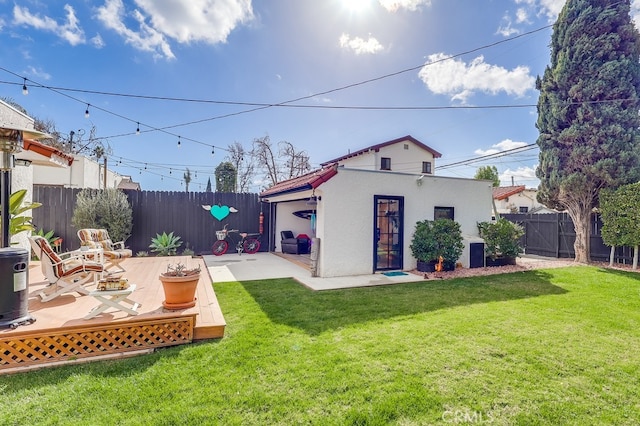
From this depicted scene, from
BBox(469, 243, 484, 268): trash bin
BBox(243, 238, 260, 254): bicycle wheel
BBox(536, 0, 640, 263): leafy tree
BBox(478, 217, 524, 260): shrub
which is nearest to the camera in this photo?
BBox(469, 243, 484, 268): trash bin

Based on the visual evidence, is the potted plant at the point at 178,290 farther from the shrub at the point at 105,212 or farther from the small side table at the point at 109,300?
the shrub at the point at 105,212

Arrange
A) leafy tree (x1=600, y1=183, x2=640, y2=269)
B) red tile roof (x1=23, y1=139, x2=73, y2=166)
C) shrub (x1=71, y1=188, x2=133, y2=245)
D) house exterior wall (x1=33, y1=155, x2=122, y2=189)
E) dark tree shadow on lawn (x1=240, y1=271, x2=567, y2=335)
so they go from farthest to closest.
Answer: house exterior wall (x1=33, y1=155, x2=122, y2=189) → shrub (x1=71, y1=188, x2=133, y2=245) → leafy tree (x1=600, y1=183, x2=640, y2=269) → dark tree shadow on lawn (x1=240, y1=271, x2=567, y2=335) → red tile roof (x1=23, y1=139, x2=73, y2=166)

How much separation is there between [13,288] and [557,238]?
15318mm

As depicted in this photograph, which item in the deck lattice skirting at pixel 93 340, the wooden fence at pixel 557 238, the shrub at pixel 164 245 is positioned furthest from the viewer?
the shrub at pixel 164 245

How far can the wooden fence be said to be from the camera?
10.3m

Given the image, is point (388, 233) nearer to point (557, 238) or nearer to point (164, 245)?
point (164, 245)

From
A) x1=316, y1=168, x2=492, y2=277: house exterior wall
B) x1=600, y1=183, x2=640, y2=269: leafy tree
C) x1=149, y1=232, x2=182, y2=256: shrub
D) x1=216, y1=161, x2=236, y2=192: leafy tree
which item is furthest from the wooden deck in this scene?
x1=216, y1=161, x2=236, y2=192: leafy tree

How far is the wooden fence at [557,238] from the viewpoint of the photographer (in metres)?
10.3

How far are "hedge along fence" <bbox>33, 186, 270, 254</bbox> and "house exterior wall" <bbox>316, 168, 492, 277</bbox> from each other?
5.52 meters

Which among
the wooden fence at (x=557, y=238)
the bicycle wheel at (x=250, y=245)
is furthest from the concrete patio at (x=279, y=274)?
the wooden fence at (x=557, y=238)

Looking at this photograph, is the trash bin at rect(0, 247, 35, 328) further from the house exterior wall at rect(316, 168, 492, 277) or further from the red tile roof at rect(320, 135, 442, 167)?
the red tile roof at rect(320, 135, 442, 167)

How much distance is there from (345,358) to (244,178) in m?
24.0

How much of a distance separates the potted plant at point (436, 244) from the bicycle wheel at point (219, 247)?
6.91m

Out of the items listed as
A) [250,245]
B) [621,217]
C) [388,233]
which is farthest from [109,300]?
[621,217]
